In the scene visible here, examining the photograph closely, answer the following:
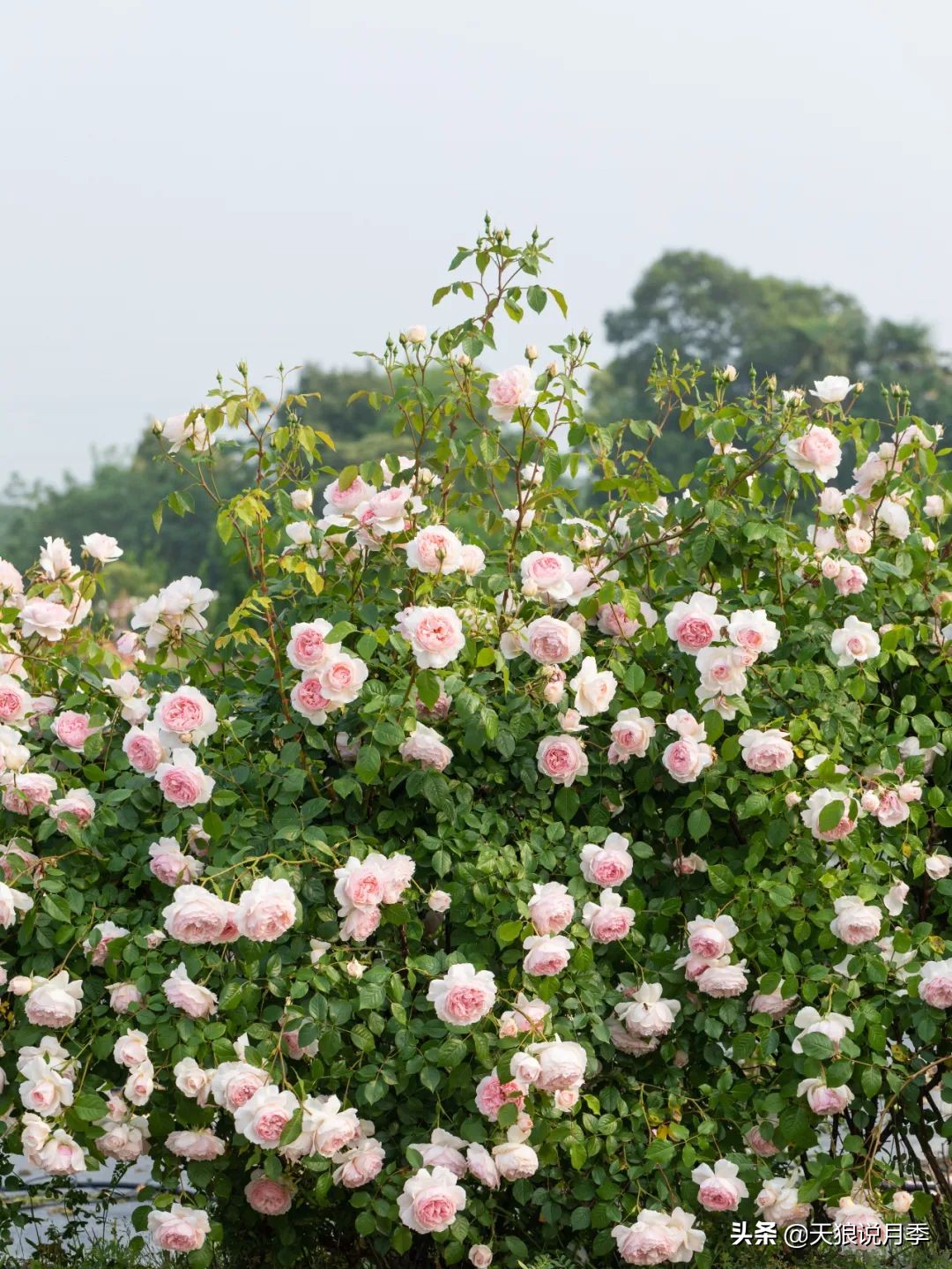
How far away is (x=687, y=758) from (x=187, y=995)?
102cm

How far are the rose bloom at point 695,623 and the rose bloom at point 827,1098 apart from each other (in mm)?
876

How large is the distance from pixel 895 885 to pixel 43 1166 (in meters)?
1.74

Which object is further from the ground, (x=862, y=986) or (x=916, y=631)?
(x=916, y=631)

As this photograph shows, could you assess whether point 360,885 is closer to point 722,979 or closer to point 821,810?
point 722,979

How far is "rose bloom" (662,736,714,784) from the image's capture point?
2814mm

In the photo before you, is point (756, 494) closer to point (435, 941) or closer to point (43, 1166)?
point (435, 941)

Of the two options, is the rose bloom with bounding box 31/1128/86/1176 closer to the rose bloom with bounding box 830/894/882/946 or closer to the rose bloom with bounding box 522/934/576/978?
the rose bloom with bounding box 522/934/576/978

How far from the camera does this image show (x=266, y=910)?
98.3 inches

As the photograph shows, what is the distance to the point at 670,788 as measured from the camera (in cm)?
299

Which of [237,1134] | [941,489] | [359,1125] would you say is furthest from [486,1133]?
[941,489]

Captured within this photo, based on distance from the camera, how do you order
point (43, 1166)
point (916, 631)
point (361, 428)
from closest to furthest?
point (43, 1166), point (916, 631), point (361, 428)

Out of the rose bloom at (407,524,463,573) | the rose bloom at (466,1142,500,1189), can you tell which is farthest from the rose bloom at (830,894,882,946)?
the rose bloom at (407,524,463,573)

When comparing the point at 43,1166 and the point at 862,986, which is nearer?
the point at 43,1166

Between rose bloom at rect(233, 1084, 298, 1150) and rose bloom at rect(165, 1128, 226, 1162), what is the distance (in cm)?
18
